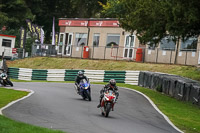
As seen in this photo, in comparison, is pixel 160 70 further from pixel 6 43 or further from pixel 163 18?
pixel 6 43

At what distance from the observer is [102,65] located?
1667 inches

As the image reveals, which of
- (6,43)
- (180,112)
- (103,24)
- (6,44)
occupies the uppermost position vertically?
(103,24)

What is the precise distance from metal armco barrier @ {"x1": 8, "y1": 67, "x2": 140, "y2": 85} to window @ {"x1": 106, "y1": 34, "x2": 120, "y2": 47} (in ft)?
23.4

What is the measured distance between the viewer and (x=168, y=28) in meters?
25.5

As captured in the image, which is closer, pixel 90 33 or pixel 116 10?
pixel 90 33

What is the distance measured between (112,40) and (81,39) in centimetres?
479

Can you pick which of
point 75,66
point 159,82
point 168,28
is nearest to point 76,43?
point 75,66

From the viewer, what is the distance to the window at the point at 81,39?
1945 inches

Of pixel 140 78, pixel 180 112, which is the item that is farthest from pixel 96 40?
pixel 180 112

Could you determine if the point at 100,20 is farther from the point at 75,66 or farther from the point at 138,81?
the point at 138,81

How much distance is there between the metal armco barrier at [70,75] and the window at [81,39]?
8313 mm

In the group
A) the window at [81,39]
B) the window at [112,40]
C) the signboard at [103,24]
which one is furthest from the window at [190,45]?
the window at [81,39]

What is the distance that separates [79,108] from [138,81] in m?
17.7

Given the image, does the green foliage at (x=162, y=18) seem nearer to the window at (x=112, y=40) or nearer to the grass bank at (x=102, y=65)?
the grass bank at (x=102, y=65)
